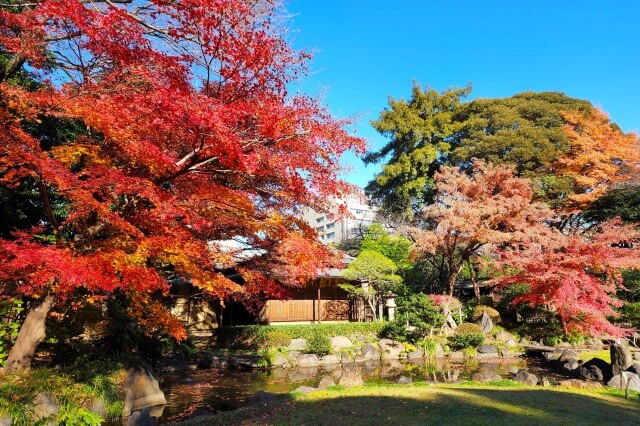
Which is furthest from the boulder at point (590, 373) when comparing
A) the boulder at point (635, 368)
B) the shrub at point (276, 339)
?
the shrub at point (276, 339)

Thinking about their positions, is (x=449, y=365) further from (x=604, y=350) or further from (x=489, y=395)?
(x=489, y=395)

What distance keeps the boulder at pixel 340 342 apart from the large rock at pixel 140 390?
949 cm

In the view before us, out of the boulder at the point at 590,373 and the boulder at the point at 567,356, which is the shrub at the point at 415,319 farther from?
the boulder at the point at 590,373

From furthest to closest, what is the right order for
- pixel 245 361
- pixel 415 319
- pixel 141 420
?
pixel 415 319, pixel 245 361, pixel 141 420

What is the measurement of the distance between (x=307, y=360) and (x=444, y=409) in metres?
9.74

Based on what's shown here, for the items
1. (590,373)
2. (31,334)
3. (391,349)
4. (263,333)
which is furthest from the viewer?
(391,349)

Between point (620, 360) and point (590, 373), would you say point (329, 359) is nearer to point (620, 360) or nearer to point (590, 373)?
point (590, 373)

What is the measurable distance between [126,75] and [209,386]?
8.37 meters

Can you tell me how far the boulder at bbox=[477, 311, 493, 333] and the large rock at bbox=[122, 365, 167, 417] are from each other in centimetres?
1542

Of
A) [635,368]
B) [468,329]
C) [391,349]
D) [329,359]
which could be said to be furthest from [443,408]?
[468,329]

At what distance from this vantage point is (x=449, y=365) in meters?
14.9

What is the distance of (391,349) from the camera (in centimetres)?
1780

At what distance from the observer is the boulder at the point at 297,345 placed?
1681cm

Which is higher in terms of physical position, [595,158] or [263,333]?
[595,158]
